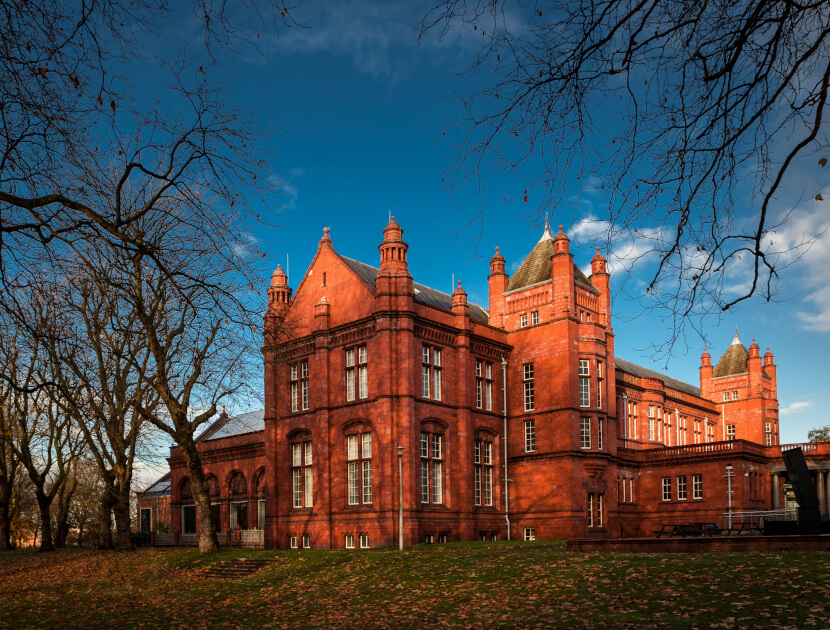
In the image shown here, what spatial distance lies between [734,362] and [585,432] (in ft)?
108

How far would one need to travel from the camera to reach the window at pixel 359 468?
119 feet

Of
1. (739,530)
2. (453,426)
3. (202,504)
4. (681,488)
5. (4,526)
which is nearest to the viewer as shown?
(739,530)

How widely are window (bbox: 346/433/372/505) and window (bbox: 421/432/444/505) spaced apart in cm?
268

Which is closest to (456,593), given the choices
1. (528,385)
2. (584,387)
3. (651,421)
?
(528,385)

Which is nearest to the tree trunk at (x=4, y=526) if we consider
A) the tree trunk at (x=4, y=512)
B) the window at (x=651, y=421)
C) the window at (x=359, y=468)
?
the tree trunk at (x=4, y=512)

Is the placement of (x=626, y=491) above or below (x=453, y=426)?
below

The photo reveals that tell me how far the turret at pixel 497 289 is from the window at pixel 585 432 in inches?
301

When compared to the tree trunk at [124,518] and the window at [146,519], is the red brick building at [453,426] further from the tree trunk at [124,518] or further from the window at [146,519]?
the window at [146,519]

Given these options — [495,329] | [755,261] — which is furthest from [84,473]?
[755,261]

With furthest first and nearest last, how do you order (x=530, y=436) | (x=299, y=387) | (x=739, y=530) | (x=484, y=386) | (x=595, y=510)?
(x=530, y=436)
(x=299, y=387)
(x=484, y=386)
(x=595, y=510)
(x=739, y=530)

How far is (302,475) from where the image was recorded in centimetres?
3991

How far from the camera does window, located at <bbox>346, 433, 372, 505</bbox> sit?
3641 centimetres

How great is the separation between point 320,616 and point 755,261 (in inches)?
620

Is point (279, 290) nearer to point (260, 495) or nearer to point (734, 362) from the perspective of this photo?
point (260, 495)
